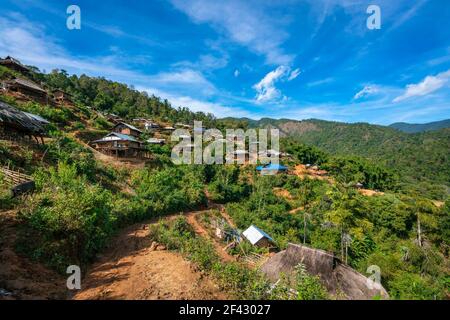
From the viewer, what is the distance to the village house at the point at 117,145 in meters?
25.9

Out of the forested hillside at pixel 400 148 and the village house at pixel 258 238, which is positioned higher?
the forested hillside at pixel 400 148

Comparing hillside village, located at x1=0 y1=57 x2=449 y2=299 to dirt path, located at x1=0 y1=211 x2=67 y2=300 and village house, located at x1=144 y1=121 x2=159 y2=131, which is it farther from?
village house, located at x1=144 y1=121 x2=159 y2=131

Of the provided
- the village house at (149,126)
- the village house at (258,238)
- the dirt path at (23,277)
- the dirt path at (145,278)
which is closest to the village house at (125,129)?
the village house at (149,126)

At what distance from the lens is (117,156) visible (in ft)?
84.1

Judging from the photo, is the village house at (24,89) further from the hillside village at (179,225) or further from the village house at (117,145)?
the village house at (117,145)

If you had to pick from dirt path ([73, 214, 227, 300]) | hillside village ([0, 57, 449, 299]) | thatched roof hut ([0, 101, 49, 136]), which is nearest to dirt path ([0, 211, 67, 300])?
hillside village ([0, 57, 449, 299])

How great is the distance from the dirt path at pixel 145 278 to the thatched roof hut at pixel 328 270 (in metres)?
4.61

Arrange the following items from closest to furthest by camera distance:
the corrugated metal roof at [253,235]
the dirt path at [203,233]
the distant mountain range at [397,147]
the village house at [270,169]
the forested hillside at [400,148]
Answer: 1. the dirt path at [203,233]
2. the corrugated metal roof at [253,235]
3. the village house at [270,169]
4. the forested hillside at [400,148]
5. the distant mountain range at [397,147]

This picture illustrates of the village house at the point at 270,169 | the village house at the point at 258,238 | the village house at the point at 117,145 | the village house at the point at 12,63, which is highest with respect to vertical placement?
the village house at the point at 12,63

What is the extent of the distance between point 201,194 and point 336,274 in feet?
53.4

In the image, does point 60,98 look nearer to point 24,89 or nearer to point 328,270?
point 24,89

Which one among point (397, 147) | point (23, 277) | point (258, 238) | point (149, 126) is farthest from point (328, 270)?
point (397, 147)

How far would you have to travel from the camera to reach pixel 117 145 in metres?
25.8
